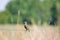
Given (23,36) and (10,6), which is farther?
(10,6)

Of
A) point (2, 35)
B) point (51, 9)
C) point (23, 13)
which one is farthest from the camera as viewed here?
point (51, 9)

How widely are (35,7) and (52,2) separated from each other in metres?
1.57

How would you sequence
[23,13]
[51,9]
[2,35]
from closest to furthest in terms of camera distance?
1. [2,35]
2. [23,13]
3. [51,9]

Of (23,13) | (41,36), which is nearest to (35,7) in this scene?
(23,13)

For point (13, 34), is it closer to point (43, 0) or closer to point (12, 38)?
point (12, 38)

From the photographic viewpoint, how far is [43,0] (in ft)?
66.8

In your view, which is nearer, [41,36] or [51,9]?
[41,36]

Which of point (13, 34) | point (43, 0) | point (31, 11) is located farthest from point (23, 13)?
point (13, 34)

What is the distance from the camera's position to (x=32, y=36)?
235 centimetres

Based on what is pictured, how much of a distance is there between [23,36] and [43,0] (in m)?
18.1

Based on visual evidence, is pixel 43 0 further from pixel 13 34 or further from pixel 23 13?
pixel 13 34

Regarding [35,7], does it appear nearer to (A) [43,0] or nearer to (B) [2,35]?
(A) [43,0]

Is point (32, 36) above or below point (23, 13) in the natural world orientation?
above

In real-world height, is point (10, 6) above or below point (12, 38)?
below
